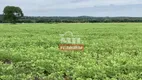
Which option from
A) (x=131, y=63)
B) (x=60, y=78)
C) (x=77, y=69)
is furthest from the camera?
(x=131, y=63)

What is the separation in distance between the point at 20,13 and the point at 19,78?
296 ft

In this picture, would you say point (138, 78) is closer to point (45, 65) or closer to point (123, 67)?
point (123, 67)

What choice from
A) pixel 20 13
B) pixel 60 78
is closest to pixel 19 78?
pixel 60 78

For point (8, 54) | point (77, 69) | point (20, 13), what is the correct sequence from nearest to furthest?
point (77, 69) → point (8, 54) → point (20, 13)

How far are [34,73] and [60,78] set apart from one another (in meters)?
1.26

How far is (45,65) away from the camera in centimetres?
941

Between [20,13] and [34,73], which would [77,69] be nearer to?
[34,73]

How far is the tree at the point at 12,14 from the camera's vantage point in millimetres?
93938

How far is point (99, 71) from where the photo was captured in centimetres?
806

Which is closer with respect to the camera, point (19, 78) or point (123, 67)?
point (19, 78)

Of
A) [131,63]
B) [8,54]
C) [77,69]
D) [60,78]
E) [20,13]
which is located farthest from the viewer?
[20,13]

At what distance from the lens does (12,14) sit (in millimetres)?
93562

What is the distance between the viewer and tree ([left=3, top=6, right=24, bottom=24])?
3698 inches

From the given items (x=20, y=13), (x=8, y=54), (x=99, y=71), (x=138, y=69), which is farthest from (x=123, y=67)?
(x=20, y=13)
